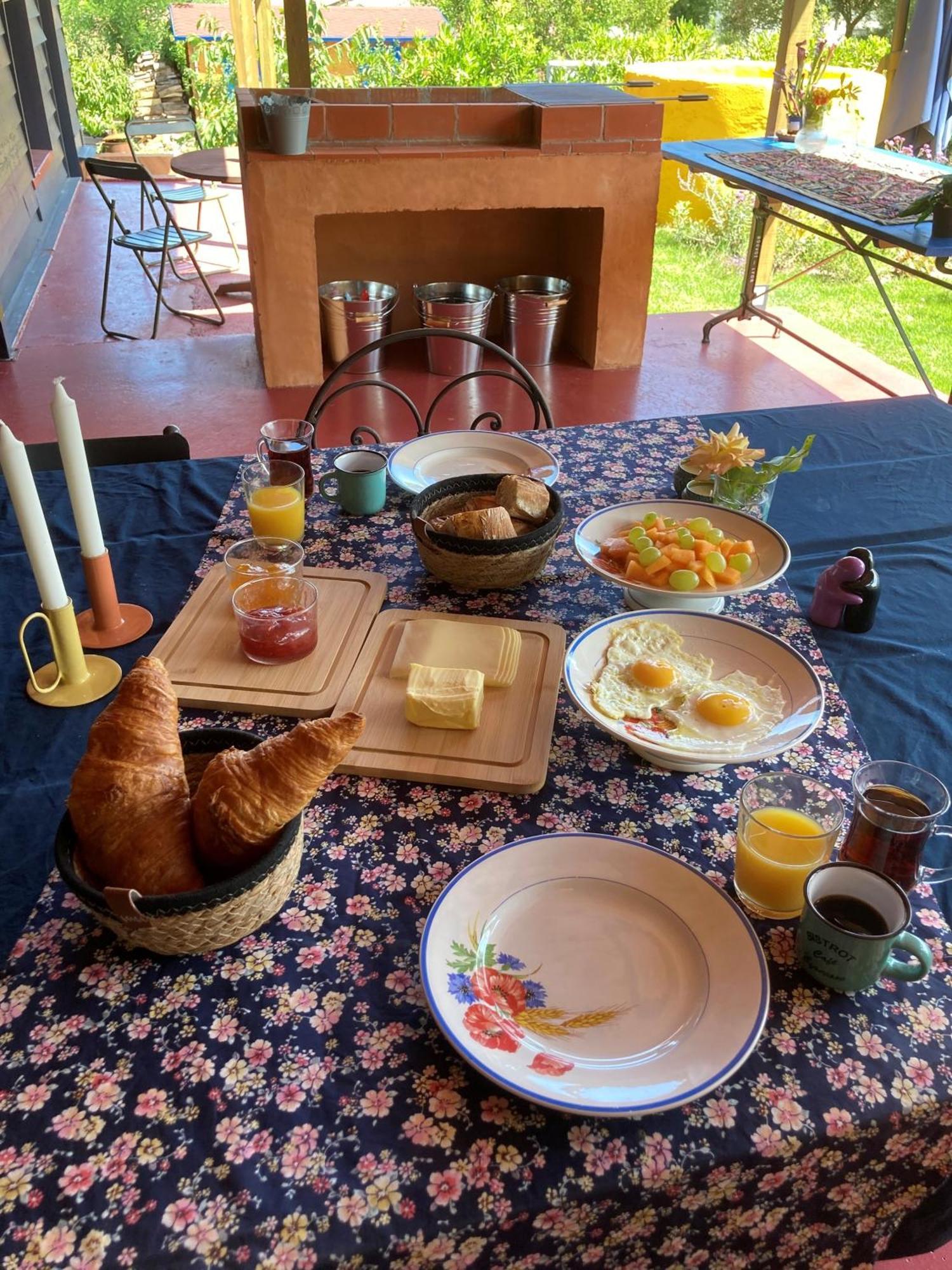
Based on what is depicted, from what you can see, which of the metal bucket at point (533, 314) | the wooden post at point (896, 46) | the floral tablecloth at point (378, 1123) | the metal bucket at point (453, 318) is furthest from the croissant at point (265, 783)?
the wooden post at point (896, 46)

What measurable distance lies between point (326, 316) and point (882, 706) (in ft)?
13.1

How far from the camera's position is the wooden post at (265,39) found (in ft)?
20.2

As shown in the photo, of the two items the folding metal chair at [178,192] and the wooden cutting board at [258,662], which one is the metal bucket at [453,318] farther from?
the wooden cutting board at [258,662]

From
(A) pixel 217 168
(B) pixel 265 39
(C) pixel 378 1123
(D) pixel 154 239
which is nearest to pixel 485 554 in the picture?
(C) pixel 378 1123

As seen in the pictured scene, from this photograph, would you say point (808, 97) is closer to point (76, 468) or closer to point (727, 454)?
point (727, 454)

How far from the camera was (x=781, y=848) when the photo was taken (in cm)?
101

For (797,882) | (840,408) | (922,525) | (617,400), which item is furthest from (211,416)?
(797,882)

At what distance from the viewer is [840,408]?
7.77ft

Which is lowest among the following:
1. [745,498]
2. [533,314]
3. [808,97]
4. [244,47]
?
[533,314]

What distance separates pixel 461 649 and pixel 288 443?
70 cm

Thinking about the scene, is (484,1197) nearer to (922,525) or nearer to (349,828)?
(349,828)

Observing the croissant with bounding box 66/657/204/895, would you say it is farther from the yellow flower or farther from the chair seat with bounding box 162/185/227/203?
the chair seat with bounding box 162/185/227/203

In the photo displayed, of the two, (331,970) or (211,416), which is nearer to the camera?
(331,970)

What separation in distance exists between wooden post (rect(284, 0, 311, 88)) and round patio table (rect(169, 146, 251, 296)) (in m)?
0.53
